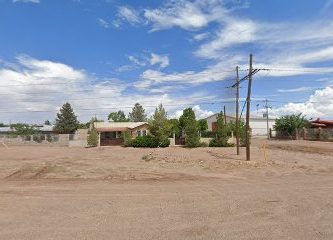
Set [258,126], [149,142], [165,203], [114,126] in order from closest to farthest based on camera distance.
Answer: [165,203], [149,142], [114,126], [258,126]

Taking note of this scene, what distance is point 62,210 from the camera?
13.8 meters

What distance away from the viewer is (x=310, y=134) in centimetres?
6919

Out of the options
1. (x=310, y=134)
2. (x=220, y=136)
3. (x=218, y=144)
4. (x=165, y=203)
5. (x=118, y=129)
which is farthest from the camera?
(x=118, y=129)

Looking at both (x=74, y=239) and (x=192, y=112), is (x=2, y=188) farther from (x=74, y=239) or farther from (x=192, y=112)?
(x=192, y=112)

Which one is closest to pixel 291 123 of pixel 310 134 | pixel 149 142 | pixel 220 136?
pixel 310 134

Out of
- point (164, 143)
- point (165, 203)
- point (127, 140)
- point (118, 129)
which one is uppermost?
point (118, 129)

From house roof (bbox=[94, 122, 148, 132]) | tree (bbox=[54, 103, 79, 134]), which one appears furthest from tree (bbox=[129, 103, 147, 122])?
house roof (bbox=[94, 122, 148, 132])

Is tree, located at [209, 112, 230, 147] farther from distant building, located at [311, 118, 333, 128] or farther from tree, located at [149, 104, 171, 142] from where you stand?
distant building, located at [311, 118, 333, 128]

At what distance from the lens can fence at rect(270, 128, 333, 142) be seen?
212 feet

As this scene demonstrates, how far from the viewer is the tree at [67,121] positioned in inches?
4299

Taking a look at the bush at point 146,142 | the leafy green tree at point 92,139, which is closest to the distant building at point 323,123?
the bush at point 146,142

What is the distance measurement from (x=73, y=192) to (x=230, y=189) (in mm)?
6699

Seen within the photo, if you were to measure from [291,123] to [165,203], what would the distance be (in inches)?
2515

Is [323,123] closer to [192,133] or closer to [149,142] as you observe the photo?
[192,133]
